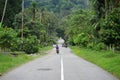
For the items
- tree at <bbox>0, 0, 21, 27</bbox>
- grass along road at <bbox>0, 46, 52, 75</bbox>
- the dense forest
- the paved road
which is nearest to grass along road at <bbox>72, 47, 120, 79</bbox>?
the paved road

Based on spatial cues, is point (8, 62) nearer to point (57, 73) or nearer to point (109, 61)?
point (109, 61)

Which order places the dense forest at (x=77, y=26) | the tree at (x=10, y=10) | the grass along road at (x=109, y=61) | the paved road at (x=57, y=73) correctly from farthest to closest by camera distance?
the tree at (x=10, y=10), the dense forest at (x=77, y=26), the grass along road at (x=109, y=61), the paved road at (x=57, y=73)

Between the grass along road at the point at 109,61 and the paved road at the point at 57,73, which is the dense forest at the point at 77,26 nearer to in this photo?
the grass along road at the point at 109,61

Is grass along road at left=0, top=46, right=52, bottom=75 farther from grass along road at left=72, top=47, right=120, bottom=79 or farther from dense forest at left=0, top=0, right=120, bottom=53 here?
grass along road at left=72, top=47, right=120, bottom=79

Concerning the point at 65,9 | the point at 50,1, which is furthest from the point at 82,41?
the point at 65,9

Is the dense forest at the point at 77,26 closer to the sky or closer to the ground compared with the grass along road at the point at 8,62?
closer to the sky

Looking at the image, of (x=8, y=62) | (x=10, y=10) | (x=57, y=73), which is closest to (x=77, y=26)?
(x=10, y=10)

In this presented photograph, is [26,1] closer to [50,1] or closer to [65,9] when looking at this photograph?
[50,1]

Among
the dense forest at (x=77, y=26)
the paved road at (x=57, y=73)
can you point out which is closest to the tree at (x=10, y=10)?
the dense forest at (x=77, y=26)

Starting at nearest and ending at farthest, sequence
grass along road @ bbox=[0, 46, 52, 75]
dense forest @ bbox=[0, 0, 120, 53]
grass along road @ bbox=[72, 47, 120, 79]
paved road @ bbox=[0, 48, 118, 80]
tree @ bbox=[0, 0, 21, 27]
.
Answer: paved road @ bbox=[0, 48, 118, 80], grass along road @ bbox=[72, 47, 120, 79], grass along road @ bbox=[0, 46, 52, 75], dense forest @ bbox=[0, 0, 120, 53], tree @ bbox=[0, 0, 21, 27]

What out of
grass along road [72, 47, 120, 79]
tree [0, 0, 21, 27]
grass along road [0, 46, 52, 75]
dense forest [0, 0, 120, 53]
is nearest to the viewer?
grass along road [72, 47, 120, 79]

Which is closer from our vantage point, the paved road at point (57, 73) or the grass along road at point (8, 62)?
the paved road at point (57, 73)

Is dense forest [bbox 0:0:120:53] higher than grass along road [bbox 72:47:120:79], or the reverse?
dense forest [bbox 0:0:120:53]

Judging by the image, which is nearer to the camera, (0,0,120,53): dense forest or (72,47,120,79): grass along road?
(72,47,120,79): grass along road
